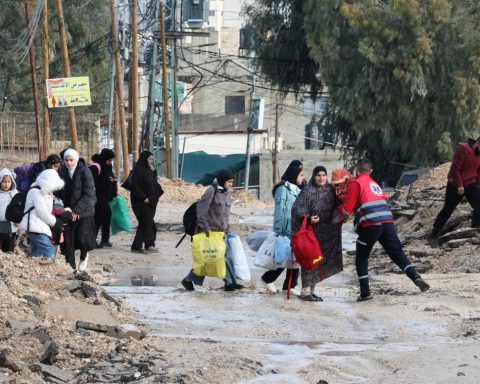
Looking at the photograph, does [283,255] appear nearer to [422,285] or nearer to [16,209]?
[422,285]

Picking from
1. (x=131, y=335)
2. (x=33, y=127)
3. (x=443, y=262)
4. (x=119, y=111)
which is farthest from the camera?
(x=33, y=127)

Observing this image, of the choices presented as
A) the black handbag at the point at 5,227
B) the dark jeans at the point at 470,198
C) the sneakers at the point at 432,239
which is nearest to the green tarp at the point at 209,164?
the sneakers at the point at 432,239

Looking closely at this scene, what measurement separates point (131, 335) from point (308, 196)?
371cm

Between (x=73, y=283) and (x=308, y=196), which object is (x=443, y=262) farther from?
(x=73, y=283)

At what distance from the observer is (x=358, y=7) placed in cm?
3488

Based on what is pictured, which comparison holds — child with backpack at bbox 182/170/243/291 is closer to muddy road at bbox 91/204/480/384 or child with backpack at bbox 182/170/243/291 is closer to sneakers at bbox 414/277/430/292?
muddy road at bbox 91/204/480/384

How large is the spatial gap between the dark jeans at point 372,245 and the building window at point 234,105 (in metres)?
65.4

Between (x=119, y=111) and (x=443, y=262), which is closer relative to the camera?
(x=443, y=262)

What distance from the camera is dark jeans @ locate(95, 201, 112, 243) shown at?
20.1m

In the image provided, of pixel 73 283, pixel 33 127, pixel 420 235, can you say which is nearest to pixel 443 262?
pixel 420 235

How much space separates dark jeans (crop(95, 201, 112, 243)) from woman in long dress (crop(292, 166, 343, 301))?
7.07 metres

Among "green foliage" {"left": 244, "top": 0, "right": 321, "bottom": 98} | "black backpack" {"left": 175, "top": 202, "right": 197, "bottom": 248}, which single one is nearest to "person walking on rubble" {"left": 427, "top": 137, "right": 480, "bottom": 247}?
"black backpack" {"left": 175, "top": 202, "right": 197, "bottom": 248}

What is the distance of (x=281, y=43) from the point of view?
139 ft

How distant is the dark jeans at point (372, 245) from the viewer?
1331cm
